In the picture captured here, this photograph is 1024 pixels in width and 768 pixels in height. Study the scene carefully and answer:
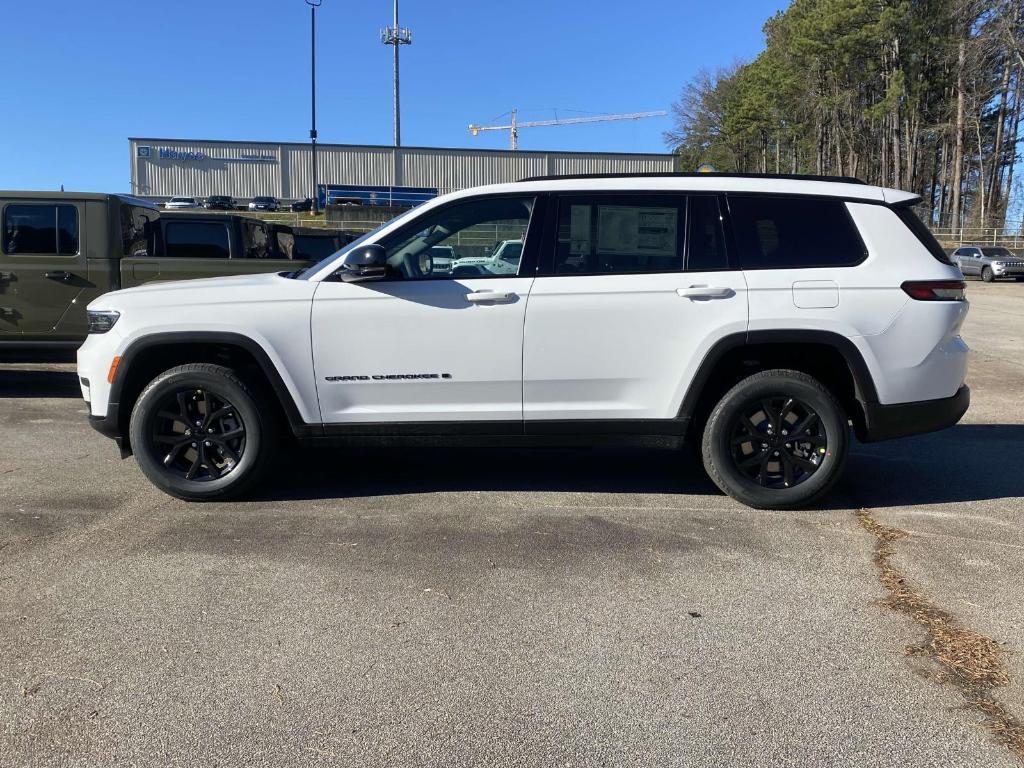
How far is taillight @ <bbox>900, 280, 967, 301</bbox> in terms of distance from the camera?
4789mm

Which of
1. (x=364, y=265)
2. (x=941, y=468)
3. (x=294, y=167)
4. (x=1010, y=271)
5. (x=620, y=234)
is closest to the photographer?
(x=364, y=265)

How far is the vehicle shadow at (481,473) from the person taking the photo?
5.48 metres

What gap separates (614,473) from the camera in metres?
5.89


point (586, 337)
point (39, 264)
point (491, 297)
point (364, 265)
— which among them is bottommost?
point (586, 337)

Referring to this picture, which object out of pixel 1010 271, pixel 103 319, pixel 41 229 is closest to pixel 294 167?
pixel 1010 271

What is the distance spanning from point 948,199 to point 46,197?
67300mm

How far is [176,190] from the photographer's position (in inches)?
2781

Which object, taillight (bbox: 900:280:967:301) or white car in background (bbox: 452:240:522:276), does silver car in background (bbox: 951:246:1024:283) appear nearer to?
taillight (bbox: 900:280:967:301)

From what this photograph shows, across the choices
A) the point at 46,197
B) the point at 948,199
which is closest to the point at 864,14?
the point at 948,199

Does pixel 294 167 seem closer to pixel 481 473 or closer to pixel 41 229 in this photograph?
pixel 41 229

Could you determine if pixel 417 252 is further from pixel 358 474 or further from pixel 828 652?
pixel 828 652

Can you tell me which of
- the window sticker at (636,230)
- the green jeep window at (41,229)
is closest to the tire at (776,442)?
the window sticker at (636,230)

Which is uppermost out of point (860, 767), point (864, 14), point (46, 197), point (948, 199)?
point (864, 14)

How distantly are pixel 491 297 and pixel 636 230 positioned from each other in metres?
0.96
